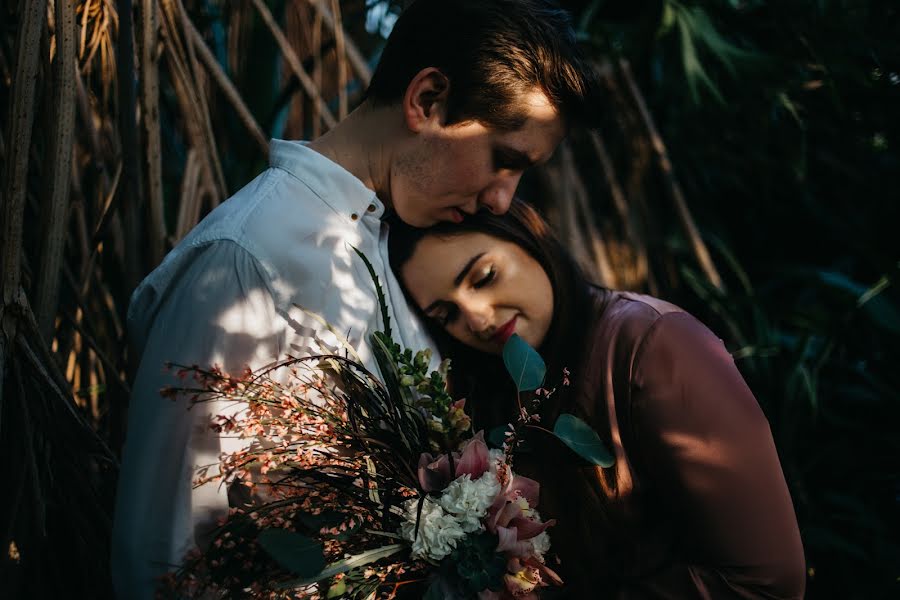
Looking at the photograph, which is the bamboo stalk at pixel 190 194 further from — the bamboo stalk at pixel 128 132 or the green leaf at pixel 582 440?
the green leaf at pixel 582 440

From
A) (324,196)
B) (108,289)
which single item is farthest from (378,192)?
(108,289)

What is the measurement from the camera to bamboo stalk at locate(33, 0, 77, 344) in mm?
1436

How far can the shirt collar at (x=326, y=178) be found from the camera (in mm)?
1426

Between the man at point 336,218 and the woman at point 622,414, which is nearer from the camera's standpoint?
the man at point 336,218

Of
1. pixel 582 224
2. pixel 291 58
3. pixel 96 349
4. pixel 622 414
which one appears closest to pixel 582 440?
pixel 622 414

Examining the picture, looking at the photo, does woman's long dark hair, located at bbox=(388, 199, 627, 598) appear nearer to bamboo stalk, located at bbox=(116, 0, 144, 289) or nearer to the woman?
the woman

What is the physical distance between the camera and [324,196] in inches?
55.9

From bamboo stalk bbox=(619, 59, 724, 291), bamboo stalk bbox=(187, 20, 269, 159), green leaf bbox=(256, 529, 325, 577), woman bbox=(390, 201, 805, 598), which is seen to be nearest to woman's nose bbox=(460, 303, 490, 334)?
woman bbox=(390, 201, 805, 598)

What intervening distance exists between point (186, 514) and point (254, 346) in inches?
10.6

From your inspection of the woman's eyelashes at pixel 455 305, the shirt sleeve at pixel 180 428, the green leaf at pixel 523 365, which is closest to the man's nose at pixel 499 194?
the woman's eyelashes at pixel 455 305

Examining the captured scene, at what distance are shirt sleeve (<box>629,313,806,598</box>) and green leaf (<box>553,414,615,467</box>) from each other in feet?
0.70

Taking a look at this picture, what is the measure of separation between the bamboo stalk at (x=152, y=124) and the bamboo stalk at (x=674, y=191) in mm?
1910

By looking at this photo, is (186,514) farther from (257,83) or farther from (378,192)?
(257,83)

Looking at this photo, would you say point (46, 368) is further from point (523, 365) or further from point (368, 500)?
point (523, 365)
